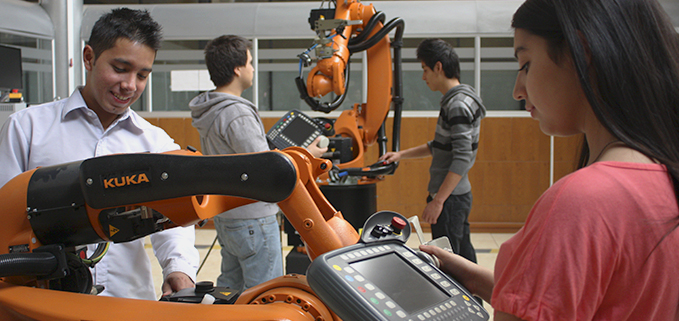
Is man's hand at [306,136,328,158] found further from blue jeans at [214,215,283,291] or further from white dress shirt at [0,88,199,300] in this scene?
white dress shirt at [0,88,199,300]

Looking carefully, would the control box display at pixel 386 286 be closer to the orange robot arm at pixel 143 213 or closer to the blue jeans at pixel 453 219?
the orange robot arm at pixel 143 213

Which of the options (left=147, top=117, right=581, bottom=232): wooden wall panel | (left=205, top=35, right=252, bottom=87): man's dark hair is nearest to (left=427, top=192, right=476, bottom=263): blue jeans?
Result: (left=205, top=35, right=252, bottom=87): man's dark hair

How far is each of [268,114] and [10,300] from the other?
4902mm

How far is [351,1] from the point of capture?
2.91 metres

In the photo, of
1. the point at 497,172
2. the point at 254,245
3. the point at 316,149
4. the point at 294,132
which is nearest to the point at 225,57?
the point at 294,132

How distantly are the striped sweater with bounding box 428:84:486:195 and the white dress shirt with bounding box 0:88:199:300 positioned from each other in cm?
176

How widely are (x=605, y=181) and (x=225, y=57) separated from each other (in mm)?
2016

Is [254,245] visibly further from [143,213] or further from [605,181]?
[605,181]

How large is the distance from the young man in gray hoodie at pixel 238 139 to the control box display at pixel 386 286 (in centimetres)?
139

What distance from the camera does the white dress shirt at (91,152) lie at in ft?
3.94

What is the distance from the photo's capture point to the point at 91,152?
1.29 m

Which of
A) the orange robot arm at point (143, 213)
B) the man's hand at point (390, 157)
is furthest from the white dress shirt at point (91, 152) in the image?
the man's hand at point (390, 157)

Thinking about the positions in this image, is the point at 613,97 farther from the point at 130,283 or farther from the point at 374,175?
the point at 374,175

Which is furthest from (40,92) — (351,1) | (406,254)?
(406,254)
